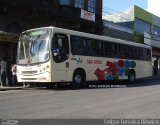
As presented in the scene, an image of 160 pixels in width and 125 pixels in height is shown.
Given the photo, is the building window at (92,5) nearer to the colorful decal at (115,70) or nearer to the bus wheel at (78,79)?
the colorful decal at (115,70)

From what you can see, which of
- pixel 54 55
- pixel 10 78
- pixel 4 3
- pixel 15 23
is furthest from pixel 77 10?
pixel 54 55

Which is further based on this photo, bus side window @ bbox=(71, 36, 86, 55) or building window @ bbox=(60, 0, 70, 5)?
building window @ bbox=(60, 0, 70, 5)

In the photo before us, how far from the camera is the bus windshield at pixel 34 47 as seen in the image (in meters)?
19.5

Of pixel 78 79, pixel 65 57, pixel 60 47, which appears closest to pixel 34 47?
pixel 60 47

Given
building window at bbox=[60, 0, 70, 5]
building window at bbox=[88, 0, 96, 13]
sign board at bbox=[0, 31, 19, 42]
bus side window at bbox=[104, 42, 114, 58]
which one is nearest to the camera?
sign board at bbox=[0, 31, 19, 42]

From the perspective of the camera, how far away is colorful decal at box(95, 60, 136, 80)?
24362 millimetres

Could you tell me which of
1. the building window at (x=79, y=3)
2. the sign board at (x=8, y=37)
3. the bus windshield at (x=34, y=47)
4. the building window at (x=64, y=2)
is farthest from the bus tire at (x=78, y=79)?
the building window at (x=79, y=3)

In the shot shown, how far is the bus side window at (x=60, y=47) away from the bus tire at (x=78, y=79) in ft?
5.22

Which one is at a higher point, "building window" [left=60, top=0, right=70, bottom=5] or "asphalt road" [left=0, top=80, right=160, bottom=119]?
"building window" [left=60, top=0, right=70, bottom=5]

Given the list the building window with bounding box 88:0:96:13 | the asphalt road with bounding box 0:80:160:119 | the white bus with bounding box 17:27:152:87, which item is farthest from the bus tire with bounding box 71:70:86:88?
the building window with bounding box 88:0:96:13

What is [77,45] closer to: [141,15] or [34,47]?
[34,47]

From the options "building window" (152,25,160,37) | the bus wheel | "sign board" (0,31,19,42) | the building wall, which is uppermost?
the building wall

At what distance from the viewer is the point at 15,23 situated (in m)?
27.5

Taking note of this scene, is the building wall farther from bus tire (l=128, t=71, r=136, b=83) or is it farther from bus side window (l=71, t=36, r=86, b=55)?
bus side window (l=71, t=36, r=86, b=55)
